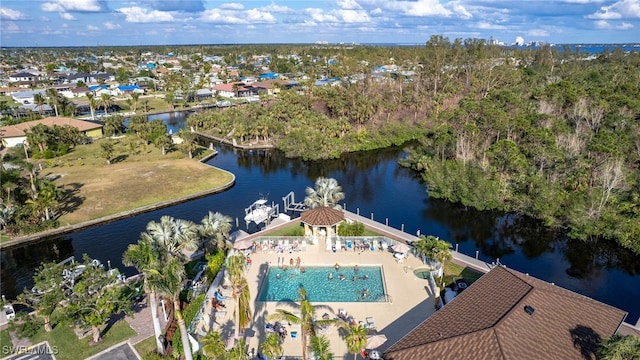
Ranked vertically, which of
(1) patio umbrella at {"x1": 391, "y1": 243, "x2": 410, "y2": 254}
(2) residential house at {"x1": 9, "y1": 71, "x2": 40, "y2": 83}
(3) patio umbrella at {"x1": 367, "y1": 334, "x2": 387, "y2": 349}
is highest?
(2) residential house at {"x1": 9, "y1": 71, "x2": 40, "y2": 83}

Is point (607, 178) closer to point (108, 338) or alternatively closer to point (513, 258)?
point (513, 258)

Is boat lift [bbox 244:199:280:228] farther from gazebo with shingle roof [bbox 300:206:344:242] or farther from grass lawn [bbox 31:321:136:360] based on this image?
grass lawn [bbox 31:321:136:360]

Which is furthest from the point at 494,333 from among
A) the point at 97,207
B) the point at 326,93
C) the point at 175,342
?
the point at 326,93

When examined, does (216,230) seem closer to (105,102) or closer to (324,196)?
(324,196)

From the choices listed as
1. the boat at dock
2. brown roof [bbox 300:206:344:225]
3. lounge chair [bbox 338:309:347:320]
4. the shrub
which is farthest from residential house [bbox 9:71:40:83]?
lounge chair [bbox 338:309:347:320]

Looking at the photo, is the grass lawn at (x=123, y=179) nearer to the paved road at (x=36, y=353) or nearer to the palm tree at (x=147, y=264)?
the paved road at (x=36, y=353)

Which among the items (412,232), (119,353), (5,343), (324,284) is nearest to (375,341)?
(324,284)
